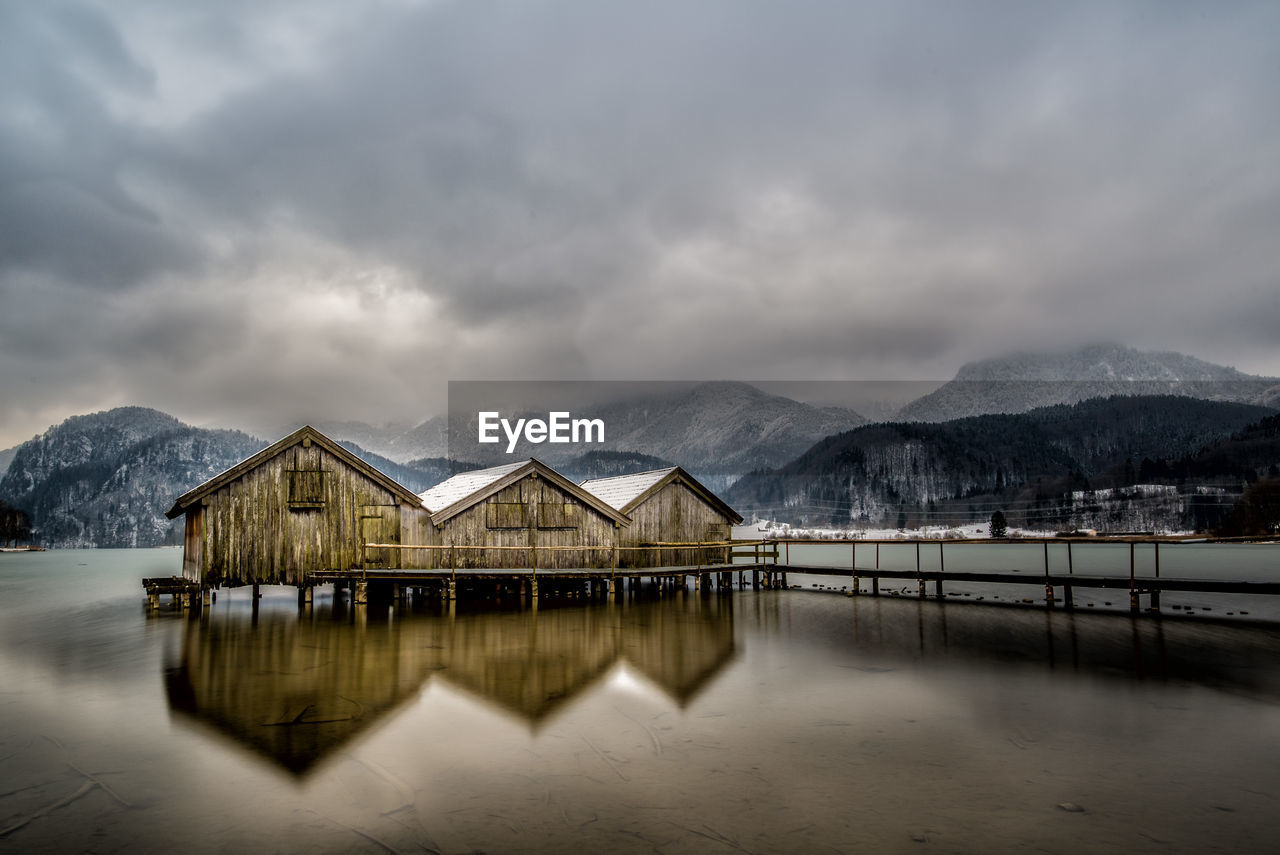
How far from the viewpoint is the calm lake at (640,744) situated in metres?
8.99

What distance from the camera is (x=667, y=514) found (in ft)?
144

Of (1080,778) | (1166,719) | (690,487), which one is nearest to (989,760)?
(1080,778)

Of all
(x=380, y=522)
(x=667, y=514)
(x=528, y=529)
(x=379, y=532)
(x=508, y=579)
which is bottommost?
(x=508, y=579)

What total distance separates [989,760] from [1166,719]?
5.54 meters

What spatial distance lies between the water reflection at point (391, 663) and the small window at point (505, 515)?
6.29 meters

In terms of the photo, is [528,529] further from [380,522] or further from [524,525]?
[380,522]

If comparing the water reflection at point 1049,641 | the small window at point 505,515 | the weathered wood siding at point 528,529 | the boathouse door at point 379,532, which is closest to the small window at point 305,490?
the boathouse door at point 379,532

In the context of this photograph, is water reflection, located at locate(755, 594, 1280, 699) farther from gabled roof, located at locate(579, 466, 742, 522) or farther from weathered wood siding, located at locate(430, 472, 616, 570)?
weathered wood siding, located at locate(430, 472, 616, 570)

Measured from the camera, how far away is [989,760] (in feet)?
38.1

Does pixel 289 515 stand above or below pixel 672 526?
above

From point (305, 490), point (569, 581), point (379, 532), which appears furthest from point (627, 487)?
point (305, 490)

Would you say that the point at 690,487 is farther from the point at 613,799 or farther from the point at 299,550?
the point at 613,799

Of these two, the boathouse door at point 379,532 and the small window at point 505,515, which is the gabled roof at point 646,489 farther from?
A: the boathouse door at point 379,532

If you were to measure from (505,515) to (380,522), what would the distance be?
619 cm
